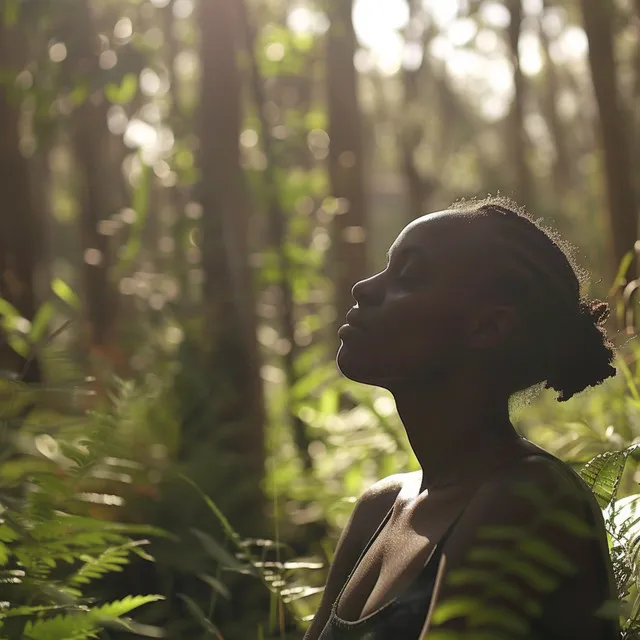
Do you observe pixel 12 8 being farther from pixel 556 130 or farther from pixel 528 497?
pixel 556 130

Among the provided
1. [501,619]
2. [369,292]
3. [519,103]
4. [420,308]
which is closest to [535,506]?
[501,619]

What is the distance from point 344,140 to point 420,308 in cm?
809

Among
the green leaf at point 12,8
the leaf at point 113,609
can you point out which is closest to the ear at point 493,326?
the leaf at point 113,609

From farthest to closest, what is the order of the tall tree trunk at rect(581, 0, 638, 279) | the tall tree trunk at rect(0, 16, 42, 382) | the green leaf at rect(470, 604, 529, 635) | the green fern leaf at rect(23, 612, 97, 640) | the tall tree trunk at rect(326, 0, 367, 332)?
1. the tall tree trunk at rect(326, 0, 367, 332)
2. the tall tree trunk at rect(0, 16, 42, 382)
3. the tall tree trunk at rect(581, 0, 638, 279)
4. the green fern leaf at rect(23, 612, 97, 640)
5. the green leaf at rect(470, 604, 529, 635)

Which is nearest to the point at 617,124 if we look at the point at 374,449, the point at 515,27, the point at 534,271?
the point at 374,449

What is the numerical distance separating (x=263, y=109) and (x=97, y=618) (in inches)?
205

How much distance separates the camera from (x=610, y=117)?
5.68m

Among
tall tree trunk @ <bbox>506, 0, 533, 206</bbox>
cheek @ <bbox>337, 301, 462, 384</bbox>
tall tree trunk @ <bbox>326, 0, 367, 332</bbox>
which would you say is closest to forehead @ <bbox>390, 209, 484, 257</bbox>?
cheek @ <bbox>337, 301, 462, 384</bbox>

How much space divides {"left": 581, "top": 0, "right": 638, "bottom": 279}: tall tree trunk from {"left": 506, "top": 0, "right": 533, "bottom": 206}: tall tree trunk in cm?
485

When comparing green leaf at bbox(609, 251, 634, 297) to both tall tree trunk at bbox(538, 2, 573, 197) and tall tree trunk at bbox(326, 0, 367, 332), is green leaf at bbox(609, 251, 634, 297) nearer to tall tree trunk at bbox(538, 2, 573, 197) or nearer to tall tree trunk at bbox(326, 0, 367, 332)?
tall tree trunk at bbox(326, 0, 367, 332)

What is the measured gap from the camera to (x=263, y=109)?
6844mm

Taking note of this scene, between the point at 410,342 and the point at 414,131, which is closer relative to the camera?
the point at 410,342

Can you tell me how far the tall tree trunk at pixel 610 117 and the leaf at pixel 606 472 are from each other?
3.54m

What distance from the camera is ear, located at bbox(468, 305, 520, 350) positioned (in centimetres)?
169
